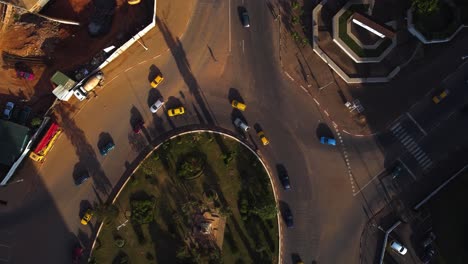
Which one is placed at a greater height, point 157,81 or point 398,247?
point 157,81

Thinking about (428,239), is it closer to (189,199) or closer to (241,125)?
(241,125)

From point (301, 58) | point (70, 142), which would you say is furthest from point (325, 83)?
point (70, 142)

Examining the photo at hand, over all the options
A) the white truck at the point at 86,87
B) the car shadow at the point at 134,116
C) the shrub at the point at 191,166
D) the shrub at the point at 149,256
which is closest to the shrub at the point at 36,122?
the white truck at the point at 86,87

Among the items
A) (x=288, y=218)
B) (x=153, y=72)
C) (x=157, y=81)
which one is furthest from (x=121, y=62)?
(x=288, y=218)

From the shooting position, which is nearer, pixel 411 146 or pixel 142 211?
pixel 142 211

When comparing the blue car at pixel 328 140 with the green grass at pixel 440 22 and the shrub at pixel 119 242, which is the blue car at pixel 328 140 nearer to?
the green grass at pixel 440 22

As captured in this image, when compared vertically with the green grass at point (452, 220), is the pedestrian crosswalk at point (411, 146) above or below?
above

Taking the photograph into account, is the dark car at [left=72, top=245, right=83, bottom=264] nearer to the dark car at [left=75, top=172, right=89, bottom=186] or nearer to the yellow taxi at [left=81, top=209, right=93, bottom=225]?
the yellow taxi at [left=81, top=209, right=93, bottom=225]

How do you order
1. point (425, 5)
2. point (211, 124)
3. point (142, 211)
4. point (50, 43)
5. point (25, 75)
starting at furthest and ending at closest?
point (50, 43)
point (211, 124)
point (25, 75)
point (142, 211)
point (425, 5)
